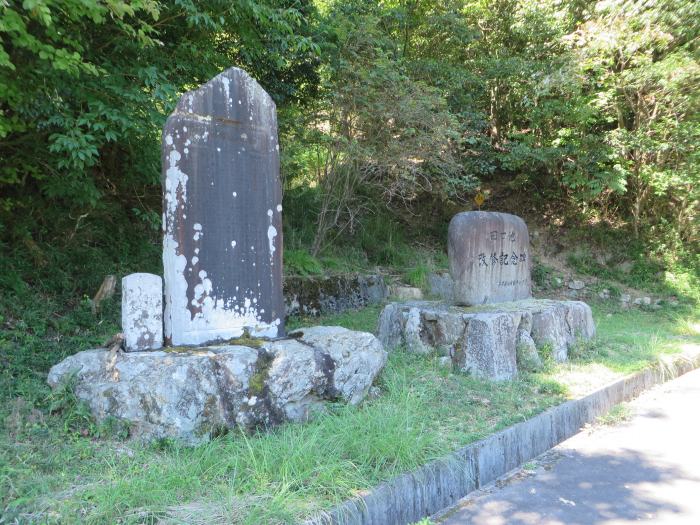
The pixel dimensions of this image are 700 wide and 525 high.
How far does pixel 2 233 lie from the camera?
6.77 m

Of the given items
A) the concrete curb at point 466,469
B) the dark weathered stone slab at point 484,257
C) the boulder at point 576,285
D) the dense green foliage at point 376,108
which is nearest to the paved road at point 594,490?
the concrete curb at point 466,469

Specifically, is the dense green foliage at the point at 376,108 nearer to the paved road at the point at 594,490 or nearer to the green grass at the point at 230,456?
the green grass at the point at 230,456

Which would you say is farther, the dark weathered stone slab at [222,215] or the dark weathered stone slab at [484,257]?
the dark weathered stone slab at [484,257]

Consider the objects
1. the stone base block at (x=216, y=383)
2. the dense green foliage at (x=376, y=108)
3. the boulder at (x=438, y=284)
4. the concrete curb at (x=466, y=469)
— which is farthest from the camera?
the boulder at (x=438, y=284)

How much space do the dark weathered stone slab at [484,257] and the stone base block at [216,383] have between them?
7.30ft

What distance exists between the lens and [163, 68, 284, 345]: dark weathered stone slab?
13.9 ft

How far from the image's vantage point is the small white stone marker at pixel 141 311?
403 centimetres

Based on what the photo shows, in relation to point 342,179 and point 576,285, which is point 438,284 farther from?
point 576,285

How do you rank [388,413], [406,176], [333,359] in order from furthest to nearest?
[406,176]
[333,359]
[388,413]

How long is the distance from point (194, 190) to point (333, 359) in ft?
5.75

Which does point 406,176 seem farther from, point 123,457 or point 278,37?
point 123,457

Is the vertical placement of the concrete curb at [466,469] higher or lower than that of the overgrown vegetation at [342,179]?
lower

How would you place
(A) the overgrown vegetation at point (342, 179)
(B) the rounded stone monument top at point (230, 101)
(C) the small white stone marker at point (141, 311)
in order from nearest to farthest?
(A) the overgrown vegetation at point (342, 179)
(C) the small white stone marker at point (141, 311)
(B) the rounded stone monument top at point (230, 101)

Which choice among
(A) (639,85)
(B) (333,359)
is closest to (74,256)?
(B) (333,359)
